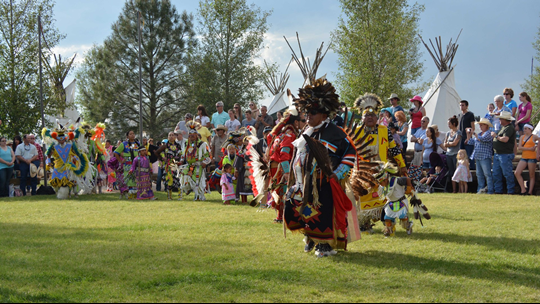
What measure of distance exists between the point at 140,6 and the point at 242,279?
33.8 m

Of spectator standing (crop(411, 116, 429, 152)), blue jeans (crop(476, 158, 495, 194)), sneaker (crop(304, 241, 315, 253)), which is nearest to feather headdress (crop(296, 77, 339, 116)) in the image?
sneaker (crop(304, 241, 315, 253))

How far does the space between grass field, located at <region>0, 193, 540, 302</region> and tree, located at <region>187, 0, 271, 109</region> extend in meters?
25.4

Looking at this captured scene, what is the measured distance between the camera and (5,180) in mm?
14727

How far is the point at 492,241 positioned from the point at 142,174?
9.31m

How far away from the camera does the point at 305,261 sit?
5234mm

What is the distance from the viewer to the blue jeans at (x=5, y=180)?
14.6 metres

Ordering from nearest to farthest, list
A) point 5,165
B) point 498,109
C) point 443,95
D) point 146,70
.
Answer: point 498,109 < point 5,165 < point 443,95 < point 146,70

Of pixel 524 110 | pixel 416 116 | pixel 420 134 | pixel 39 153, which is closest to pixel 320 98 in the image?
pixel 420 134

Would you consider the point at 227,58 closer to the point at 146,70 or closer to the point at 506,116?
the point at 146,70

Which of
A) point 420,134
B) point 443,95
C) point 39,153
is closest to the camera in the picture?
point 420,134

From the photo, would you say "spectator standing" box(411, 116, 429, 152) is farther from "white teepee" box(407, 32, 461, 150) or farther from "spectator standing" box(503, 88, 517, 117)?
"white teepee" box(407, 32, 461, 150)

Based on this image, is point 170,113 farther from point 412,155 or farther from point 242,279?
point 242,279

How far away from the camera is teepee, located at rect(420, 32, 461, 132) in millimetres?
20516

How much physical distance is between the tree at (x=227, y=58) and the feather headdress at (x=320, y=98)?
2766 centimetres
